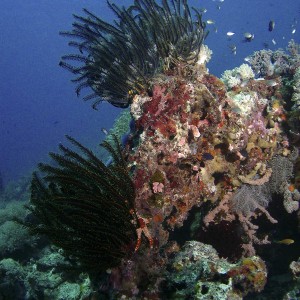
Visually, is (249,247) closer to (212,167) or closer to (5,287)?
(212,167)

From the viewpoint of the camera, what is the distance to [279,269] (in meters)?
6.11

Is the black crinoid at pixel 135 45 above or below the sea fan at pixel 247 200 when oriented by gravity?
above

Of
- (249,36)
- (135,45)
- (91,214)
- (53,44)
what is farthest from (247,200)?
(53,44)

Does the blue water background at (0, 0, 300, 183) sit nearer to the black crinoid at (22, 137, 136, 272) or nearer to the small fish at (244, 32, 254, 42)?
the small fish at (244, 32, 254, 42)

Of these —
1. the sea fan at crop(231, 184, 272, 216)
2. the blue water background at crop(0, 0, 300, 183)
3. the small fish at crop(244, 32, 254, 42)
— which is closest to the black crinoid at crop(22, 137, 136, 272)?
the sea fan at crop(231, 184, 272, 216)

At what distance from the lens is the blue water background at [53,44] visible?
392 ft

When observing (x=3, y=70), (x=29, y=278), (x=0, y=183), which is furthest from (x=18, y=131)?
(x=29, y=278)

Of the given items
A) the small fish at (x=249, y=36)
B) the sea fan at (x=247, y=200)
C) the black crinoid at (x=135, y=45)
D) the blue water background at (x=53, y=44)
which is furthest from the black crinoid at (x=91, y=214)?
the blue water background at (x=53, y=44)

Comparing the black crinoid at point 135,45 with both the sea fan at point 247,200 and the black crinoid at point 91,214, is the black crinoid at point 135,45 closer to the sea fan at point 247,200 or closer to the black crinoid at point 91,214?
the black crinoid at point 91,214

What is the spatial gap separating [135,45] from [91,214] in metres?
3.34

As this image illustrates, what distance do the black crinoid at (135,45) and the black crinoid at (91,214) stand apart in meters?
2.10

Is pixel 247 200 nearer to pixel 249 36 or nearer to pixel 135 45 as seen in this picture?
pixel 135 45

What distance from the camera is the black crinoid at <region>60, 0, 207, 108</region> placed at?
5.43m

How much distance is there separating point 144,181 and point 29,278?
451 cm
